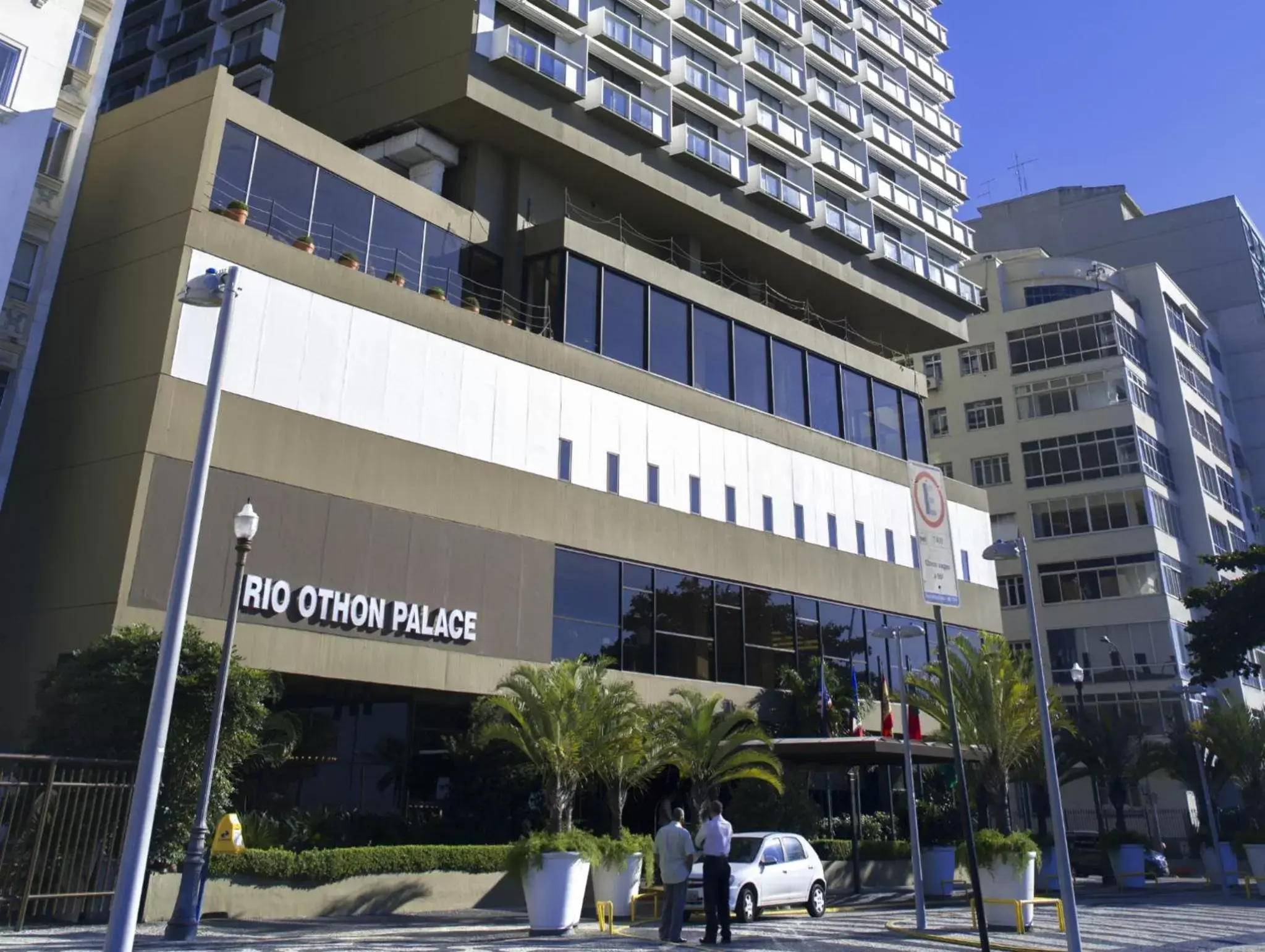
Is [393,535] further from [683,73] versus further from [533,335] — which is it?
[683,73]

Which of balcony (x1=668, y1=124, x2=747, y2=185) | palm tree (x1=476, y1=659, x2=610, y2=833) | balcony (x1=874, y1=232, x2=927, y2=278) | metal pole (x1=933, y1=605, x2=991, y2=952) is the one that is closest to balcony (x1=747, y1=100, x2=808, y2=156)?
balcony (x1=668, y1=124, x2=747, y2=185)

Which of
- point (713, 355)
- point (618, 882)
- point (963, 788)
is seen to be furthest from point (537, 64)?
point (963, 788)

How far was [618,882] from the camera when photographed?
20016mm

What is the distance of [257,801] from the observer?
22.2 m

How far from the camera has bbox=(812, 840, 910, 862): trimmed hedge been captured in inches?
1173

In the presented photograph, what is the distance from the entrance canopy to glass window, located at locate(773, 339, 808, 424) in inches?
495

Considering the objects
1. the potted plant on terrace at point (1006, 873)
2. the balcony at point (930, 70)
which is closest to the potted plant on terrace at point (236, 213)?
the potted plant on terrace at point (1006, 873)

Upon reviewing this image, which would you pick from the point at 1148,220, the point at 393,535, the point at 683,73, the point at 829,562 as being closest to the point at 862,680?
the point at 829,562

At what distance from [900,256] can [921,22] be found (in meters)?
18.9

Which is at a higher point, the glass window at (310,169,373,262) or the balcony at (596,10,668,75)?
A: the balcony at (596,10,668,75)

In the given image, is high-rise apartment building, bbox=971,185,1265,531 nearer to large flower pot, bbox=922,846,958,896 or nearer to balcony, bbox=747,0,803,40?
balcony, bbox=747,0,803,40

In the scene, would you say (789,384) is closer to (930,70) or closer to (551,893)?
(551,893)

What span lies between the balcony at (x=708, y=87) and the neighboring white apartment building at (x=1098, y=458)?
27086 mm

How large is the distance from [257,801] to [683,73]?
30.6 metres
